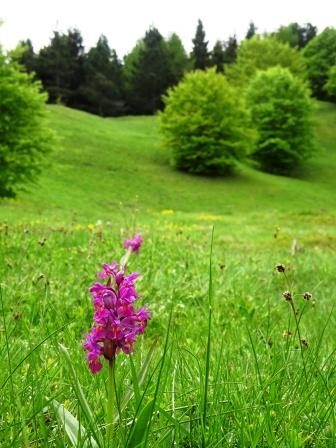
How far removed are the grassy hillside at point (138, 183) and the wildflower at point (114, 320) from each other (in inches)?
871

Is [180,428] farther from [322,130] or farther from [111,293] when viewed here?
[322,130]

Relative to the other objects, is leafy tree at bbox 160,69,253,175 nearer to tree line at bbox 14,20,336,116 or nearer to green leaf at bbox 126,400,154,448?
tree line at bbox 14,20,336,116

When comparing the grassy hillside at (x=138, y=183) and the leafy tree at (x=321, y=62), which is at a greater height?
the leafy tree at (x=321, y=62)

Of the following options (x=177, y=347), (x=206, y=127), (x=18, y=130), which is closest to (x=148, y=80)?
(x=206, y=127)

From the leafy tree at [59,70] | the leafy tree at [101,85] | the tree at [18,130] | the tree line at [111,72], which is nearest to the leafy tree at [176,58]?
the tree line at [111,72]

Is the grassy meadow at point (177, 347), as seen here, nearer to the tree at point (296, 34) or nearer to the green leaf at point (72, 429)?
the green leaf at point (72, 429)

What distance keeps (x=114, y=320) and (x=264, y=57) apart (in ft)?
243

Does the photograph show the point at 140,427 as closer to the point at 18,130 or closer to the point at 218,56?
the point at 18,130

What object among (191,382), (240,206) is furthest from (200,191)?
(191,382)

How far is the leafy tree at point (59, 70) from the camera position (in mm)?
73500

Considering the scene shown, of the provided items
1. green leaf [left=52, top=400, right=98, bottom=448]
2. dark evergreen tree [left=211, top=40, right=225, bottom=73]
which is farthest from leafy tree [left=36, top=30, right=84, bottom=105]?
green leaf [left=52, top=400, right=98, bottom=448]

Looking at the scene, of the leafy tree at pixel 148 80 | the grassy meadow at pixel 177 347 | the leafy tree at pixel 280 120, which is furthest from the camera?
the leafy tree at pixel 148 80

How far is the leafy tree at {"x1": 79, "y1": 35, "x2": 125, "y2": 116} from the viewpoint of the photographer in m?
73.5

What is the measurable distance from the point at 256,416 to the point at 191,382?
43 cm
